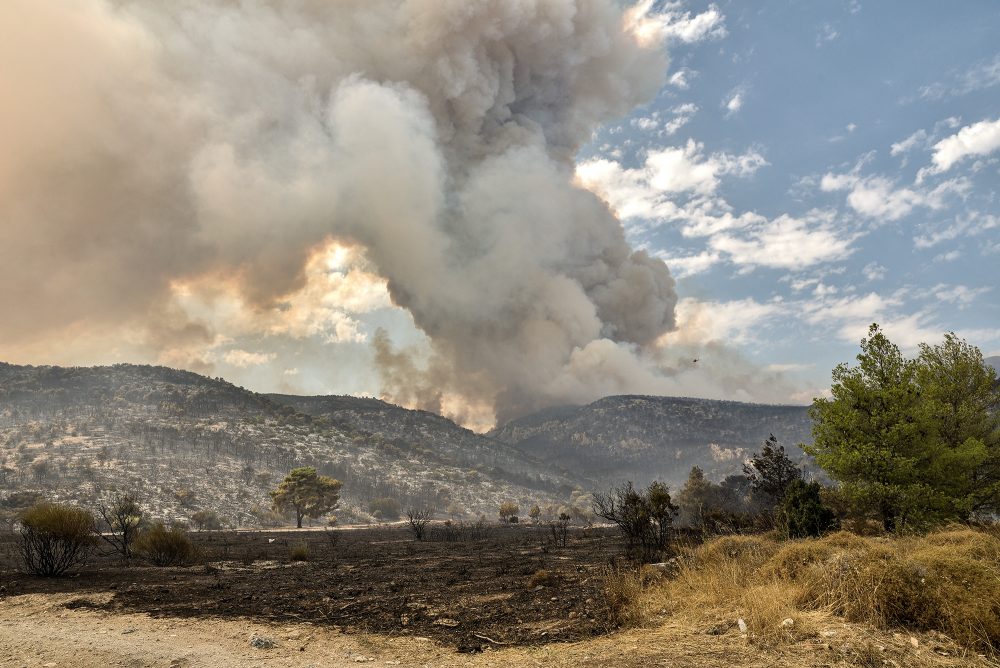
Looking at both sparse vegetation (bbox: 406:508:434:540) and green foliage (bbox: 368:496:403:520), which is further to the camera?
green foliage (bbox: 368:496:403:520)

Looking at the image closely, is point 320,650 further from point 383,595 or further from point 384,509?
point 384,509

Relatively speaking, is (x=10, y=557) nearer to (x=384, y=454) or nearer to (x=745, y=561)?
(x=745, y=561)

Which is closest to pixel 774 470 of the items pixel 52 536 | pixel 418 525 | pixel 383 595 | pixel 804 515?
pixel 804 515

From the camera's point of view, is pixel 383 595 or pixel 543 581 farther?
pixel 543 581

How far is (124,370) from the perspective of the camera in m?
138

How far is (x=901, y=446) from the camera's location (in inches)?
789

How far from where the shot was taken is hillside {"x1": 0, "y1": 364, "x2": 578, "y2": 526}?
79.2 m

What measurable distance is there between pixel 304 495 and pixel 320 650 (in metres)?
74.7

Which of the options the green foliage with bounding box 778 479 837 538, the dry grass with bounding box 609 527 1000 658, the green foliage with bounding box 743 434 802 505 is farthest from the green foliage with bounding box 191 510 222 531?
the dry grass with bounding box 609 527 1000 658

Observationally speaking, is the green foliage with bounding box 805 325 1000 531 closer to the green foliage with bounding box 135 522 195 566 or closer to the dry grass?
the dry grass

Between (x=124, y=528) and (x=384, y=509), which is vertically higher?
(x=124, y=528)

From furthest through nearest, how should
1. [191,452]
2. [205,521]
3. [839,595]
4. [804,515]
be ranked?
[191,452] < [205,521] < [804,515] < [839,595]

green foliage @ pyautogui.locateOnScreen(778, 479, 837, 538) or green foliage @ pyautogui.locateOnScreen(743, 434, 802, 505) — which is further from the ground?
green foliage @ pyautogui.locateOnScreen(743, 434, 802, 505)

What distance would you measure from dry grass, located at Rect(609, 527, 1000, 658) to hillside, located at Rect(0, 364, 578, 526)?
78431mm
